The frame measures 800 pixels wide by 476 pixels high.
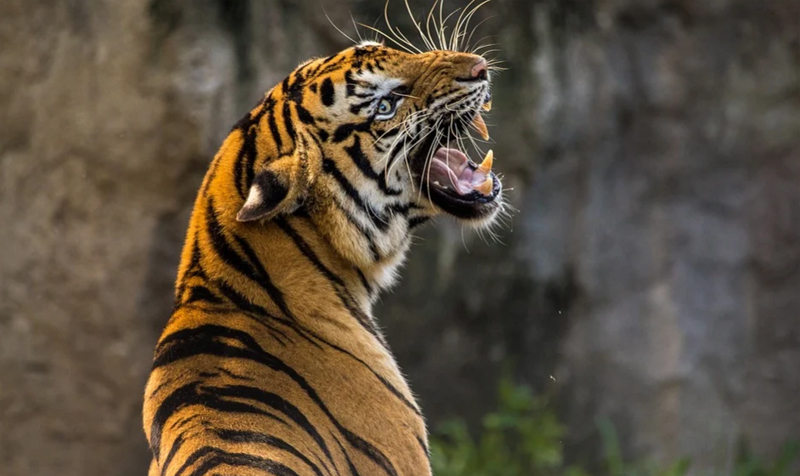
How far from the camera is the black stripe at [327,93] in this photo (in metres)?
2.80

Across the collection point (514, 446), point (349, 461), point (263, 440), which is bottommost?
point (514, 446)

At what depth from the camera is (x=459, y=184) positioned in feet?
9.96

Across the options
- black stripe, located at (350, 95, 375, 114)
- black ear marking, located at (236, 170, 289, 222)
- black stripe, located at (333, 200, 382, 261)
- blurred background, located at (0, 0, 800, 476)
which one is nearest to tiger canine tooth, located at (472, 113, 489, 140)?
black stripe, located at (350, 95, 375, 114)

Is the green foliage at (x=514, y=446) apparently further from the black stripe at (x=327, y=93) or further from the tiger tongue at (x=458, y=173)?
the black stripe at (x=327, y=93)

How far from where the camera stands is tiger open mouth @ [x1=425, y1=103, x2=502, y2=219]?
301cm

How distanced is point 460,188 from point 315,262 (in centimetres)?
52

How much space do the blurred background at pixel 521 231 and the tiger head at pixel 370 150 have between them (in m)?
1.94

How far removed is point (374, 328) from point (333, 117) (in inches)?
22.9

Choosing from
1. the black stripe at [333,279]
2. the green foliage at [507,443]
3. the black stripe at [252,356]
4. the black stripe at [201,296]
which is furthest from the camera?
the green foliage at [507,443]

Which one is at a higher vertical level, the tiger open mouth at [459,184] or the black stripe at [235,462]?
the tiger open mouth at [459,184]

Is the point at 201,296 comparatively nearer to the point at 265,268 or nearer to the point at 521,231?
the point at 265,268

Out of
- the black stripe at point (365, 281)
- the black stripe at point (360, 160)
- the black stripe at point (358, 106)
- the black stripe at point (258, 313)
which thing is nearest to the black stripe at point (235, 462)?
the black stripe at point (258, 313)

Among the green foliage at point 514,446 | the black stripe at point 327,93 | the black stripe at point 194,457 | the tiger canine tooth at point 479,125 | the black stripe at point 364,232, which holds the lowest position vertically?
the green foliage at point 514,446

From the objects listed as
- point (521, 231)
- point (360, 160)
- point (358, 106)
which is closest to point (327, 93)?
point (358, 106)
